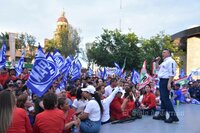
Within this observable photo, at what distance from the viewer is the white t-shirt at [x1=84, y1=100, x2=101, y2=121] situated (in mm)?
7032

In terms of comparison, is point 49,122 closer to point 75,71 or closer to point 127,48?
point 75,71

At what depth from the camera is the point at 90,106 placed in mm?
7016

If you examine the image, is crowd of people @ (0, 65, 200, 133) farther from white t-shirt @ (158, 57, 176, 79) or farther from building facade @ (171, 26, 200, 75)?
building facade @ (171, 26, 200, 75)

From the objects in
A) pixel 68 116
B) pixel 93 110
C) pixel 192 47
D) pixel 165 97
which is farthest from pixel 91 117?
pixel 192 47

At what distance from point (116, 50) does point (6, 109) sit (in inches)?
1670

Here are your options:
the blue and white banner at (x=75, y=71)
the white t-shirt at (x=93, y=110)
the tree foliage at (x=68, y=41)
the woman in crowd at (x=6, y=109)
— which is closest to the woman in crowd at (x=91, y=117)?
the white t-shirt at (x=93, y=110)

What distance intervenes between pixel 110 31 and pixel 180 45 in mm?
12803

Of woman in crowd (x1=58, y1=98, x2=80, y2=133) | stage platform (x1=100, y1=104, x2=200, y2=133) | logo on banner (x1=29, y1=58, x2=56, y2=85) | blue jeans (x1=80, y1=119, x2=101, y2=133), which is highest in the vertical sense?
logo on banner (x1=29, y1=58, x2=56, y2=85)

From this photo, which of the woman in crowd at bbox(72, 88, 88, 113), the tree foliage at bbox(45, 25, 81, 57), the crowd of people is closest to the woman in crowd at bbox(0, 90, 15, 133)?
the crowd of people

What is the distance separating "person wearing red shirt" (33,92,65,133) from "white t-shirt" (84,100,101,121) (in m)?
1.77

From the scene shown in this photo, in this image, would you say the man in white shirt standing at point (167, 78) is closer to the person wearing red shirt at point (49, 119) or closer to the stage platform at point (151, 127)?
the stage platform at point (151, 127)

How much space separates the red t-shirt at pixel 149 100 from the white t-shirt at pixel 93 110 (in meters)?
3.78

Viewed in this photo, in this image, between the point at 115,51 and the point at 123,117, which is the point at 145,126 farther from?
the point at 115,51

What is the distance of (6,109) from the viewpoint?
3695 millimetres
